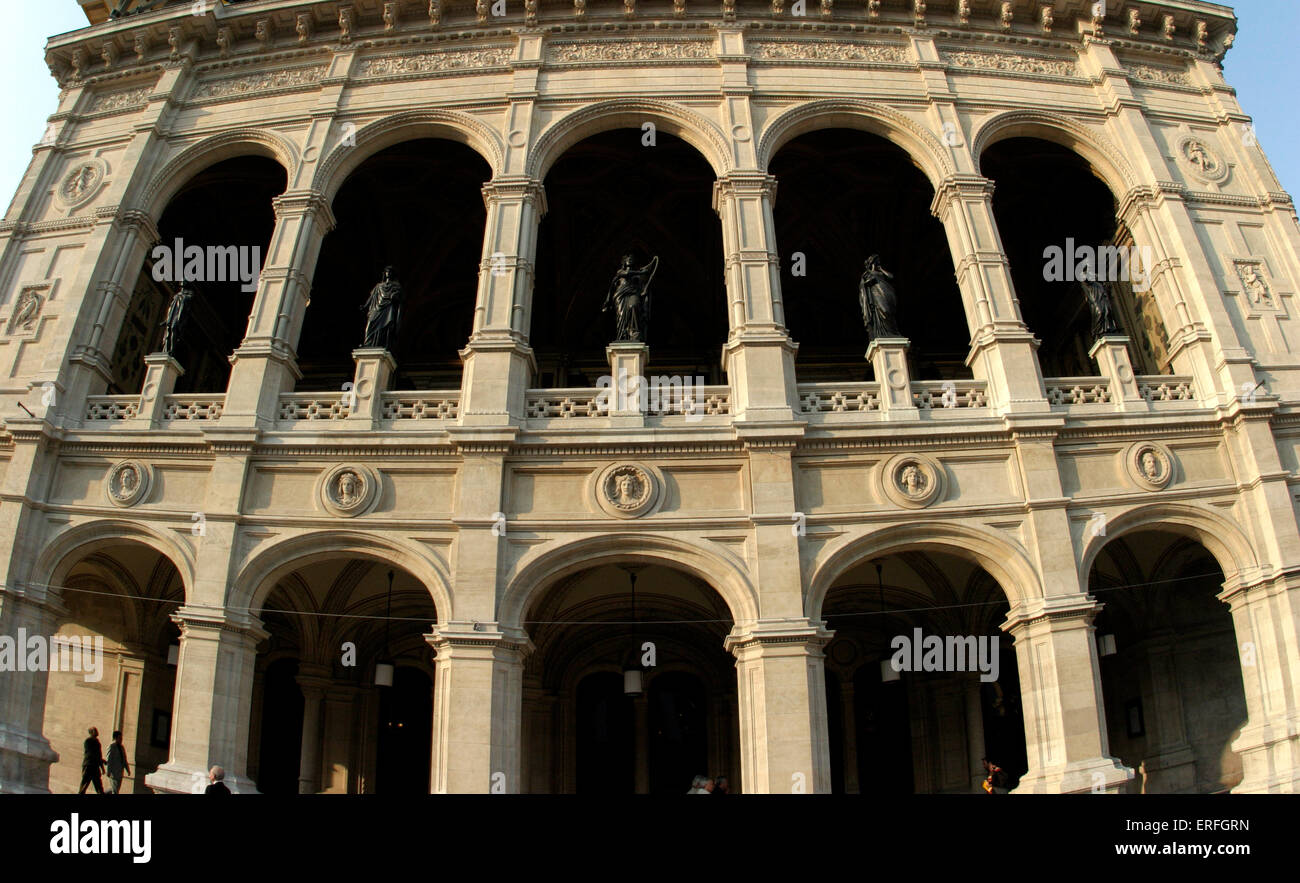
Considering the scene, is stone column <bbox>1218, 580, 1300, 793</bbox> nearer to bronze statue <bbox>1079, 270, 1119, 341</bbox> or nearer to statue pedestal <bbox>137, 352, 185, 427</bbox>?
bronze statue <bbox>1079, 270, 1119, 341</bbox>

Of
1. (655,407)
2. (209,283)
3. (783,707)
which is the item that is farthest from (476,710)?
(209,283)

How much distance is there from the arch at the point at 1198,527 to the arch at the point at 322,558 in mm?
9650

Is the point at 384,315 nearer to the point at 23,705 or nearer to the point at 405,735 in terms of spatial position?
Answer: the point at 23,705

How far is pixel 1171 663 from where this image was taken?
53.0 ft

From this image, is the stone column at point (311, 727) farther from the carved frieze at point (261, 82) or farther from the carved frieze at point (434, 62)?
the carved frieze at point (434, 62)

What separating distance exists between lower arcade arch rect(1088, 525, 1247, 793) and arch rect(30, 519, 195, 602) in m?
15.1

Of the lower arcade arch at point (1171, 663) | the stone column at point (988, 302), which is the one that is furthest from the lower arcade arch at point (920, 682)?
the stone column at point (988, 302)

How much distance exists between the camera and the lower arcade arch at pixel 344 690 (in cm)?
1712

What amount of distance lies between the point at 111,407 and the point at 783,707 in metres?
11.7

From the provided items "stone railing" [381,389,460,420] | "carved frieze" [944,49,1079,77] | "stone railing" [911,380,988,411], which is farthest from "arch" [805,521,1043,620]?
"carved frieze" [944,49,1079,77]

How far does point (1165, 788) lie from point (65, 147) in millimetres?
23542

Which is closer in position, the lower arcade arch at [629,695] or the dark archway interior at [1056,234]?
the lower arcade arch at [629,695]

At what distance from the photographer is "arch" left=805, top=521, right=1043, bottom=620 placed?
13219 mm
